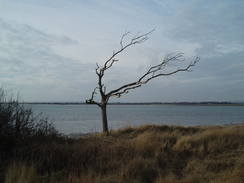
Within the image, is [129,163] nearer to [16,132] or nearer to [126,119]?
[16,132]

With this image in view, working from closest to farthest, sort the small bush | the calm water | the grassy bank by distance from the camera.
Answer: the grassy bank
the small bush
the calm water

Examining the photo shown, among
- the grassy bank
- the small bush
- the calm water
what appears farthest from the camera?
the calm water

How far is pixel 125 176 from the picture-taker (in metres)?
5.52

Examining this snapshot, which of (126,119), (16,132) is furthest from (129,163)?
(126,119)

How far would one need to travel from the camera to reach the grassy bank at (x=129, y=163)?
17.7 feet

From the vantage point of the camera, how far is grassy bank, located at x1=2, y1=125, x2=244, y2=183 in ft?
17.7

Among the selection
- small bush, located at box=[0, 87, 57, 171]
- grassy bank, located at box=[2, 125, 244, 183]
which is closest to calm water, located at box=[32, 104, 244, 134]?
small bush, located at box=[0, 87, 57, 171]

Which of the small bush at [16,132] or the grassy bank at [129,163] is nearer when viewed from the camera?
the grassy bank at [129,163]

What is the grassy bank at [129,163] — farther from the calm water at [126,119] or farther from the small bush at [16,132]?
the calm water at [126,119]

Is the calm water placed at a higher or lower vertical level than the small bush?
lower

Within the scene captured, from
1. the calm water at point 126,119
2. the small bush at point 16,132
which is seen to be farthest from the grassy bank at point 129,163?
the calm water at point 126,119

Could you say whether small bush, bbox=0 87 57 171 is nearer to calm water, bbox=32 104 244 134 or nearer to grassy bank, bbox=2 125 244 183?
grassy bank, bbox=2 125 244 183

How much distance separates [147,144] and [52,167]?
142 inches

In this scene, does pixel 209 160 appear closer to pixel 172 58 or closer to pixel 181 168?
pixel 181 168
